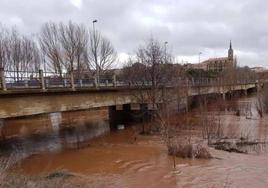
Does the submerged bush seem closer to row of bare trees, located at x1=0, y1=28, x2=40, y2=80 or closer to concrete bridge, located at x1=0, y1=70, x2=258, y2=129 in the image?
concrete bridge, located at x1=0, y1=70, x2=258, y2=129

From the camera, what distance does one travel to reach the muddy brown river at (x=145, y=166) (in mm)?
13836

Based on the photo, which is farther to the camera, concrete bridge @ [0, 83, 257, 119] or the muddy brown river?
concrete bridge @ [0, 83, 257, 119]

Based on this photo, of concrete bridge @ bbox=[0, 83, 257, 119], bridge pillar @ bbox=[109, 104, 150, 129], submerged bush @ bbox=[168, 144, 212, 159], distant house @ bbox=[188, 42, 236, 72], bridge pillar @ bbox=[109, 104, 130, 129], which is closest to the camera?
submerged bush @ bbox=[168, 144, 212, 159]

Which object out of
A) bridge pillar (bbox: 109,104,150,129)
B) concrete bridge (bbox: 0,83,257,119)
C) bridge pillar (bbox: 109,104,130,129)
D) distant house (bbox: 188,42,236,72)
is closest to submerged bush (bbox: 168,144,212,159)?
concrete bridge (bbox: 0,83,257,119)

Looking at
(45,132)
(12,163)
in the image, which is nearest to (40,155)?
(12,163)

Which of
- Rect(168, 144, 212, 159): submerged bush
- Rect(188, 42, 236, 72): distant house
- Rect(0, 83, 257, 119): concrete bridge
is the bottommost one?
Rect(168, 144, 212, 159): submerged bush

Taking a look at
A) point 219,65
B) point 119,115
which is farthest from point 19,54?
point 219,65

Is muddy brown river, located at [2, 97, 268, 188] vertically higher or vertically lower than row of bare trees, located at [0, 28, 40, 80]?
lower

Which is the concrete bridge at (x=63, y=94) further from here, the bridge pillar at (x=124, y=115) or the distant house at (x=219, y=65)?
the distant house at (x=219, y=65)

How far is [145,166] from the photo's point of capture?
16.8 meters

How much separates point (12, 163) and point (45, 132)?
43.0 ft

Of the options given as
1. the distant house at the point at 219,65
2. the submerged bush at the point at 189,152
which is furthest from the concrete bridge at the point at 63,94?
the distant house at the point at 219,65

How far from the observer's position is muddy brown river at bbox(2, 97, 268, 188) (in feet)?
45.4

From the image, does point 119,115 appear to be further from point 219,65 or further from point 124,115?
point 219,65
